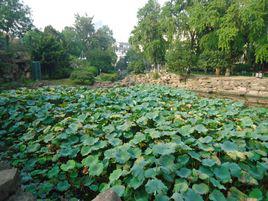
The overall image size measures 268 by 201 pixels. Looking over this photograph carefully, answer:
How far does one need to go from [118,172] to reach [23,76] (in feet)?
51.7

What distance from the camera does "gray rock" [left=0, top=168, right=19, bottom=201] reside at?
1794 millimetres

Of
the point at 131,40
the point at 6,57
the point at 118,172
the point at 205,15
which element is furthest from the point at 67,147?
the point at 131,40

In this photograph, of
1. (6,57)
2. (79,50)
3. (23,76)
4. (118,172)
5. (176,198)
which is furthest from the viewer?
(79,50)

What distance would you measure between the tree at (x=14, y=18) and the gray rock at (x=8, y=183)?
2427cm

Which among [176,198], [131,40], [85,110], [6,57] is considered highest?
[131,40]

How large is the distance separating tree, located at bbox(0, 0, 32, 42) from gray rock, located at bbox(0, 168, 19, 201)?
956 inches

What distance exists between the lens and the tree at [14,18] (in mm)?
22991

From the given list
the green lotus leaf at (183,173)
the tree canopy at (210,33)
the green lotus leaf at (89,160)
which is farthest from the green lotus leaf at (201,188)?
the tree canopy at (210,33)

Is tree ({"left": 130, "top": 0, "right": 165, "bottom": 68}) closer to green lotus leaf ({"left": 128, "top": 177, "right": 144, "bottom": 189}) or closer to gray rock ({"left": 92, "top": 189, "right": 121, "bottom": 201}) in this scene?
green lotus leaf ({"left": 128, "top": 177, "right": 144, "bottom": 189})

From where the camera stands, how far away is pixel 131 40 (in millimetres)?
26266

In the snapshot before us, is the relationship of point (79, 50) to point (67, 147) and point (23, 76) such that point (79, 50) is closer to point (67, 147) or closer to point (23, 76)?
point (23, 76)

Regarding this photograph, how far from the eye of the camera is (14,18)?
2516 centimetres

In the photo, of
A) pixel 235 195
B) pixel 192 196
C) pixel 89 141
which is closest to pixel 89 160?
pixel 89 141

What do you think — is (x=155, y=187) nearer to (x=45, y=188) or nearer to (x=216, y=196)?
(x=216, y=196)
